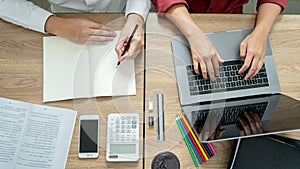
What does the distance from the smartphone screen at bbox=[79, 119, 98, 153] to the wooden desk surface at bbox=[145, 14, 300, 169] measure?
13 centimetres

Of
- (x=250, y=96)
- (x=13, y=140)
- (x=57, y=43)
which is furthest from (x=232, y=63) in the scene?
(x=13, y=140)

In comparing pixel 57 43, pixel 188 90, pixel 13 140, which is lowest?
pixel 13 140

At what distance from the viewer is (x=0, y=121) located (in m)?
0.92

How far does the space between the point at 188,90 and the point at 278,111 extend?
24 cm

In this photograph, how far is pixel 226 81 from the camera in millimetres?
939

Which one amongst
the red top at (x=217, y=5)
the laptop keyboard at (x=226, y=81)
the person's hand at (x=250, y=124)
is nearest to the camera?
the person's hand at (x=250, y=124)

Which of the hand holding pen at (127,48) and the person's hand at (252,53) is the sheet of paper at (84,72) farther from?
the person's hand at (252,53)

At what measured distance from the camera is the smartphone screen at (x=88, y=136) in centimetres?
90

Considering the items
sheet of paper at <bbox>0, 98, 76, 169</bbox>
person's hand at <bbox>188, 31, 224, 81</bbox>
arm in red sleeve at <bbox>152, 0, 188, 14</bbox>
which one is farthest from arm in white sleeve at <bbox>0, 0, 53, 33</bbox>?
person's hand at <bbox>188, 31, 224, 81</bbox>

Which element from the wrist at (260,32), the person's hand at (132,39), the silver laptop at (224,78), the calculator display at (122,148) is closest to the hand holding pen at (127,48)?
the person's hand at (132,39)

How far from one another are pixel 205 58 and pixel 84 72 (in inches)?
13.1

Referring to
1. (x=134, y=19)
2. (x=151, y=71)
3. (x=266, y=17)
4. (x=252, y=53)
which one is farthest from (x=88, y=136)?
(x=266, y=17)

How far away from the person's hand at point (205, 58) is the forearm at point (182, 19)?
0.03m

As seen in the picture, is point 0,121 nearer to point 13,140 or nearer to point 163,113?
point 13,140
